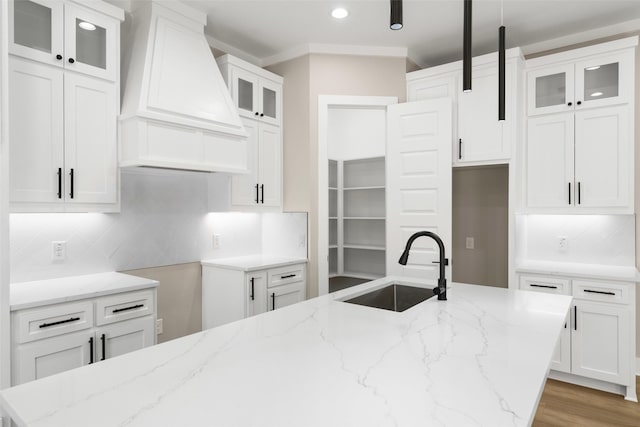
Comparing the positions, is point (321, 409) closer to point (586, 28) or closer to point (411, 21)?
point (411, 21)

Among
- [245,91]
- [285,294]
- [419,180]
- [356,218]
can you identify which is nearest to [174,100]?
[245,91]

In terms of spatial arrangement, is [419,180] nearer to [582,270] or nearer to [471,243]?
[471,243]

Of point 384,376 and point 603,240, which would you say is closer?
point 384,376

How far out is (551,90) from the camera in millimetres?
3312

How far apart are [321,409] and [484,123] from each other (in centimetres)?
307

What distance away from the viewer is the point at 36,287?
233 cm

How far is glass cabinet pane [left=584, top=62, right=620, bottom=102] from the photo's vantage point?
307 cm

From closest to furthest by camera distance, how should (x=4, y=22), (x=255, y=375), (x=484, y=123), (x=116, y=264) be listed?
(x=255, y=375) → (x=4, y=22) → (x=116, y=264) → (x=484, y=123)

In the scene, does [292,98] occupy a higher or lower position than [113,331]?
higher

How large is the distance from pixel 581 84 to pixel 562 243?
136 centimetres

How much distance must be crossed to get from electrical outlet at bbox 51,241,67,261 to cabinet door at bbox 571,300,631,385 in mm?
3699

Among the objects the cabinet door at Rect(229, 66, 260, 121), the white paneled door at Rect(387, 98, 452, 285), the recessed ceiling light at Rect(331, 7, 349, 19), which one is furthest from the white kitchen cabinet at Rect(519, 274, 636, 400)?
the cabinet door at Rect(229, 66, 260, 121)

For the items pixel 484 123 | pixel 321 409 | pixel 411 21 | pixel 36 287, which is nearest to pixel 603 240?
pixel 484 123

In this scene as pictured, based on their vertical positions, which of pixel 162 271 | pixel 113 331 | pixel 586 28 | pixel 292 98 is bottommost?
pixel 113 331
